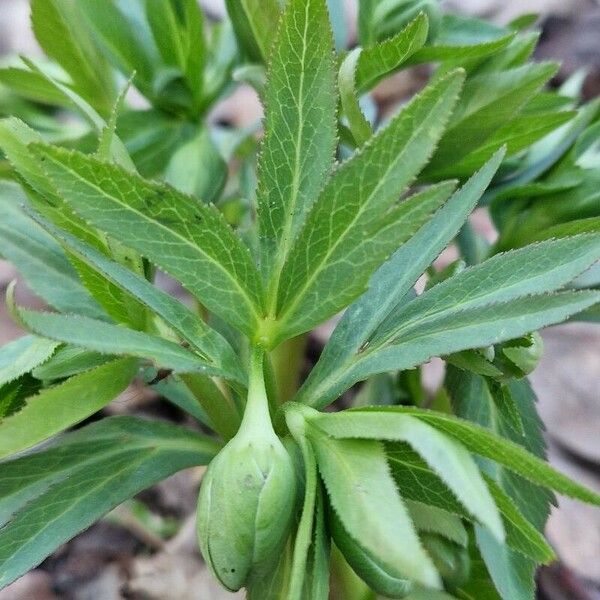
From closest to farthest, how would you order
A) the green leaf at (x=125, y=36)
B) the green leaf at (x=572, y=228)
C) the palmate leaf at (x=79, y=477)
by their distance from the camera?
1. the palmate leaf at (x=79, y=477)
2. the green leaf at (x=572, y=228)
3. the green leaf at (x=125, y=36)

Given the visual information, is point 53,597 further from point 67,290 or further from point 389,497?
point 389,497

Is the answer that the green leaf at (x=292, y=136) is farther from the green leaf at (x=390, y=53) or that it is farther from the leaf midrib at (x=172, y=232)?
the green leaf at (x=390, y=53)

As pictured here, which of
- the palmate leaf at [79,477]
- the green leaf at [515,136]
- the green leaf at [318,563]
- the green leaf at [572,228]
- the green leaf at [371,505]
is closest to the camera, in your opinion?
the green leaf at [371,505]

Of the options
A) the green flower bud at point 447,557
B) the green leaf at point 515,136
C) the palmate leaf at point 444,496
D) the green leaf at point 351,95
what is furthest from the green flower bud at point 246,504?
the green leaf at point 515,136

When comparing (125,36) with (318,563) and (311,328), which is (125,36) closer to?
(311,328)

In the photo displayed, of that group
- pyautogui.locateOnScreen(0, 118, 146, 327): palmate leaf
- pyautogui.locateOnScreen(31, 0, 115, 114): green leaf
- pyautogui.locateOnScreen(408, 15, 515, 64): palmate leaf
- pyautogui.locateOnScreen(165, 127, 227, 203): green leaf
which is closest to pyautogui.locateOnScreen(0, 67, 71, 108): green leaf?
pyautogui.locateOnScreen(31, 0, 115, 114): green leaf

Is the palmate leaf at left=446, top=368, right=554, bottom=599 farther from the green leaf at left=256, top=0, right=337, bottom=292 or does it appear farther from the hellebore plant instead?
the green leaf at left=256, top=0, right=337, bottom=292

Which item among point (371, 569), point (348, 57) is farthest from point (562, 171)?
point (371, 569)
